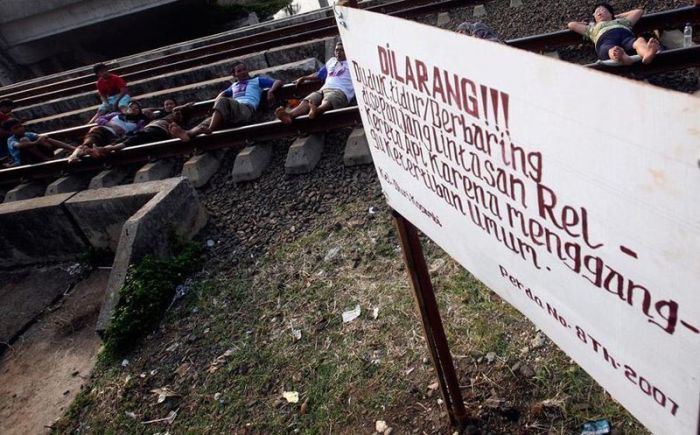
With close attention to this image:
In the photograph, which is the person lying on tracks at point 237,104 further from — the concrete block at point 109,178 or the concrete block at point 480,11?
the concrete block at point 480,11

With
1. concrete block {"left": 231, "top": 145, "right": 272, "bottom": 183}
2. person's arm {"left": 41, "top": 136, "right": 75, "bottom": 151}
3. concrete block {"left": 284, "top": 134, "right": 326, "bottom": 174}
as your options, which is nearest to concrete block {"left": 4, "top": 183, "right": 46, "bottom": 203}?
person's arm {"left": 41, "top": 136, "right": 75, "bottom": 151}

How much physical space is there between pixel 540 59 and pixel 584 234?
41 centimetres

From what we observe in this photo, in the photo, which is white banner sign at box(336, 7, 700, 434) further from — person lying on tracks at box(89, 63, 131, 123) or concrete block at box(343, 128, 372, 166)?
person lying on tracks at box(89, 63, 131, 123)

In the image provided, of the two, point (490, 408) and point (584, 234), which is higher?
point (584, 234)

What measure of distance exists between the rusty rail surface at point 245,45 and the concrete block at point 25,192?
11.9 feet

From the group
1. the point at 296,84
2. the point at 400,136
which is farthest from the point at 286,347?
the point at 296,84

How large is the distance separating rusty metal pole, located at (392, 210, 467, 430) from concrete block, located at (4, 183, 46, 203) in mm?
7181

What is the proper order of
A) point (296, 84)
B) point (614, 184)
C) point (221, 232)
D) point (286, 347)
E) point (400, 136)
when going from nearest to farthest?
point (614, 184)
point (400, 136)
point (286, 347)
point (221, 232)
point (296, 84)

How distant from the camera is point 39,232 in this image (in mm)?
5590

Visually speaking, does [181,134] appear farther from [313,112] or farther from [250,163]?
[313,112]

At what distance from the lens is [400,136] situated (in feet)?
6.04

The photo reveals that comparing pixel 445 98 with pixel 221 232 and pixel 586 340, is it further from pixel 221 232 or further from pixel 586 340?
pixel 221 232

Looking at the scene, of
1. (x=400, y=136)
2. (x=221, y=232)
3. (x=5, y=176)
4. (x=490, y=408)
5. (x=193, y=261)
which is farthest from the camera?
(x=5, y=176)

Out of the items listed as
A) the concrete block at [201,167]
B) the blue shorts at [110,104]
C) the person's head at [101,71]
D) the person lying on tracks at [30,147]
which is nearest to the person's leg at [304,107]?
the concrete block at [201,167]
